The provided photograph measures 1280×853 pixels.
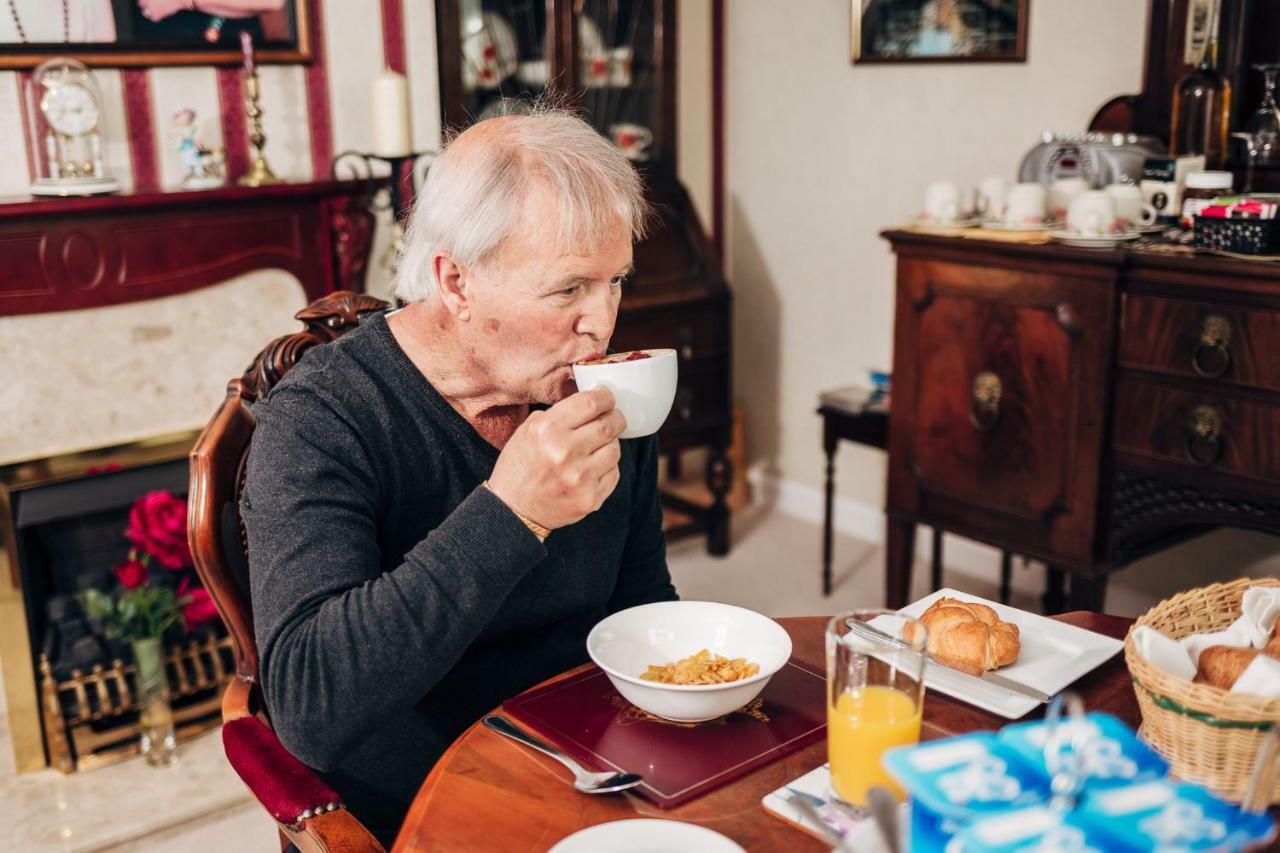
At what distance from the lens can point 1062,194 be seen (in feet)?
8.69

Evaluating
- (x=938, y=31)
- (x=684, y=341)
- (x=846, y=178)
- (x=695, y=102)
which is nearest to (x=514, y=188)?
(x=684, y=341)

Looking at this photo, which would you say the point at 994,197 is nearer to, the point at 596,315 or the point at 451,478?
the point at 596,315

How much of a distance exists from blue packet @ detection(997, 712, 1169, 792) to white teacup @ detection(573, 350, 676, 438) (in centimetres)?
52

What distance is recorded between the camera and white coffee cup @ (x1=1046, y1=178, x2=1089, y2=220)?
256 cm

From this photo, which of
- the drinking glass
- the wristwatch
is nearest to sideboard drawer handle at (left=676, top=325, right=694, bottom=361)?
the drinking glass

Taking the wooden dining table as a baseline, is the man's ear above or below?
above

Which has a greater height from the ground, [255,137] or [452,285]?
[255,137]

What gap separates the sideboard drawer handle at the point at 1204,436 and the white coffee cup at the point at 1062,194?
1.72 feet

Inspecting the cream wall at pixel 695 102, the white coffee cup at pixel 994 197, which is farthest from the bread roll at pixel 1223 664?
the cream wall at pixel 695 102

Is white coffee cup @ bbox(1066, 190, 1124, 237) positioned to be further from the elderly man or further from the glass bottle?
the elderly man

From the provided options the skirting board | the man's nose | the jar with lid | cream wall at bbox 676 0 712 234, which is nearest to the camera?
the man's nose

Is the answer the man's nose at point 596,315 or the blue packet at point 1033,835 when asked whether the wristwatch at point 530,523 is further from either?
the blue packet at point 1033,835

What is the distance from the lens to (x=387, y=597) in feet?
3.53

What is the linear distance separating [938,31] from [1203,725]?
2.69 metres
